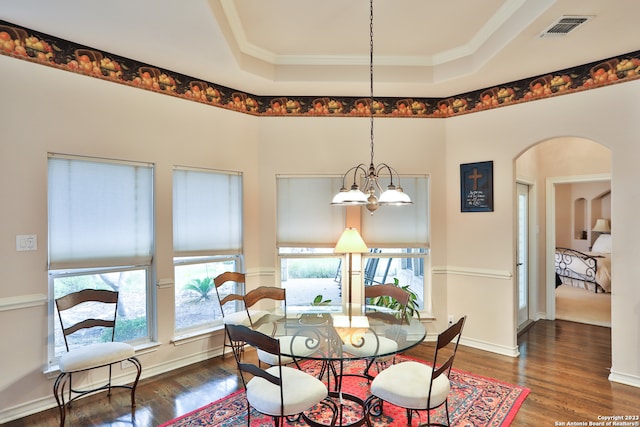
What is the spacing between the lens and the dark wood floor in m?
2.67

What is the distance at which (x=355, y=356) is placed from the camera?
228cm

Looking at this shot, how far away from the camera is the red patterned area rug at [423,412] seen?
2.59 metres

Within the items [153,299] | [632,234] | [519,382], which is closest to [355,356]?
[519,382]

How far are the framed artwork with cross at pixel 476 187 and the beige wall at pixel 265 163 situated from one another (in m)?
0.09

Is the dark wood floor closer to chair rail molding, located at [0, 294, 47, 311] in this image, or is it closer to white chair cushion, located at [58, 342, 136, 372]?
white chair cushion, located at [58, 342, 136, 372]

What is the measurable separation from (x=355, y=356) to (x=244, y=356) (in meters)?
1.98

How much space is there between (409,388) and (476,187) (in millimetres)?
2706

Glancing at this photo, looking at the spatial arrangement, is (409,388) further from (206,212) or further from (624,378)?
(206,212)

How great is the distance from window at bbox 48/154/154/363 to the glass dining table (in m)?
1.33

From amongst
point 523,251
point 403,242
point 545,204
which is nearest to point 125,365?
point 403,242

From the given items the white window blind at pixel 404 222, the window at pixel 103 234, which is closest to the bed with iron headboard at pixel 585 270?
the white window blind at pixel 404 222

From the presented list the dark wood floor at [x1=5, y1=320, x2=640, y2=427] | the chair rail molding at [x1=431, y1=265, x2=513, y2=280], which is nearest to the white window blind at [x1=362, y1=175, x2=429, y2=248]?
the chair rail molding at [x1=431, y1=265, x2=513, y2=280]

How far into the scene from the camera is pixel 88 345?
3.03 metres

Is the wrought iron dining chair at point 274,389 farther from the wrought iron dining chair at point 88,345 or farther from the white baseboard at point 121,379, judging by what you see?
the white baseboard at point 121,379
